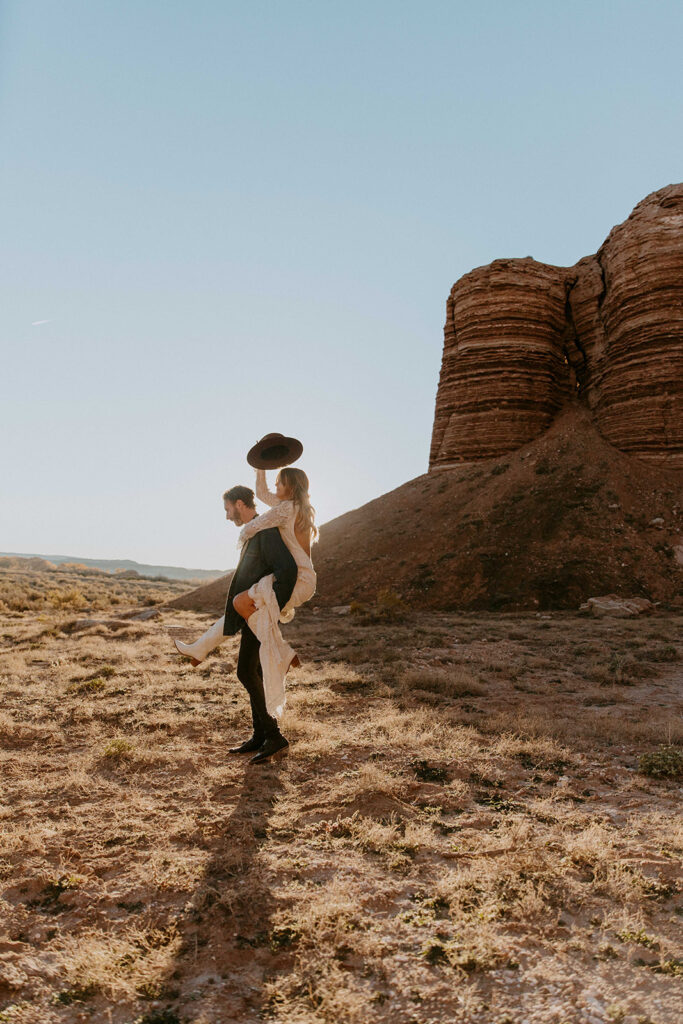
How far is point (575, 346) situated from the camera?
117ft

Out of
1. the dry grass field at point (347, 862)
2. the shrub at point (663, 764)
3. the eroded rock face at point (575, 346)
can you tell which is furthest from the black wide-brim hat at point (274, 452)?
the eroded rock face at point (575, 346)

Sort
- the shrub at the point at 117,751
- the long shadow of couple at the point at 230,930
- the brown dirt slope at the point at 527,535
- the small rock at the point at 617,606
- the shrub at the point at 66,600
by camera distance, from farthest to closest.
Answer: the shrub at the point at 66,600, the brown dirt slope at the point at 527,535, the small rock at the point at 617,606, the shrub at the point at 117,751, the long shadow of couple at the point at 230,930

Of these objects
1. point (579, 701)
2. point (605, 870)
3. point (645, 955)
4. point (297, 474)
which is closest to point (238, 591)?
point (297, 474)

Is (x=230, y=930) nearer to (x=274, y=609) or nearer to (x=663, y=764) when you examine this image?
(x=274, y=609)

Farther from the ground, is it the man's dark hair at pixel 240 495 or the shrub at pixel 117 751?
the man's dark hair at pixel 240 495

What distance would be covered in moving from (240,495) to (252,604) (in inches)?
45.4

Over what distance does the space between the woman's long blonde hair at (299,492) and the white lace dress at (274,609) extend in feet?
0.31

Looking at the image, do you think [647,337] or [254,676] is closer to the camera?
[254,676]

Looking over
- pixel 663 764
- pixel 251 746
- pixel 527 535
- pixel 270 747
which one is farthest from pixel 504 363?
pixel 270 747

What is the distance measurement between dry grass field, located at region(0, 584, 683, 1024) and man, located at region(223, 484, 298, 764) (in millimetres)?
344

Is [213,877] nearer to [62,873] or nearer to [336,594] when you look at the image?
[62,873]

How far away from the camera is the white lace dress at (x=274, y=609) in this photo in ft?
18.2

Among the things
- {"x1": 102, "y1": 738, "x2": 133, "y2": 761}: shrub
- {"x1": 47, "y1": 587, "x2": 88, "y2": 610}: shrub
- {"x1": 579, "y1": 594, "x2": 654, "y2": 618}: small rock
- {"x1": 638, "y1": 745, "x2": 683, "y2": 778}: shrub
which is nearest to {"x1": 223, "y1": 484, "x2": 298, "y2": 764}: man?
{"x1": 102, "y1": 738, "x2": 133, "y2": 761}: shrub

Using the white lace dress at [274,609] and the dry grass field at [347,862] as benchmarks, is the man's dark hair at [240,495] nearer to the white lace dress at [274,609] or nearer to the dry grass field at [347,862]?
the white lace dress at [274,609]
